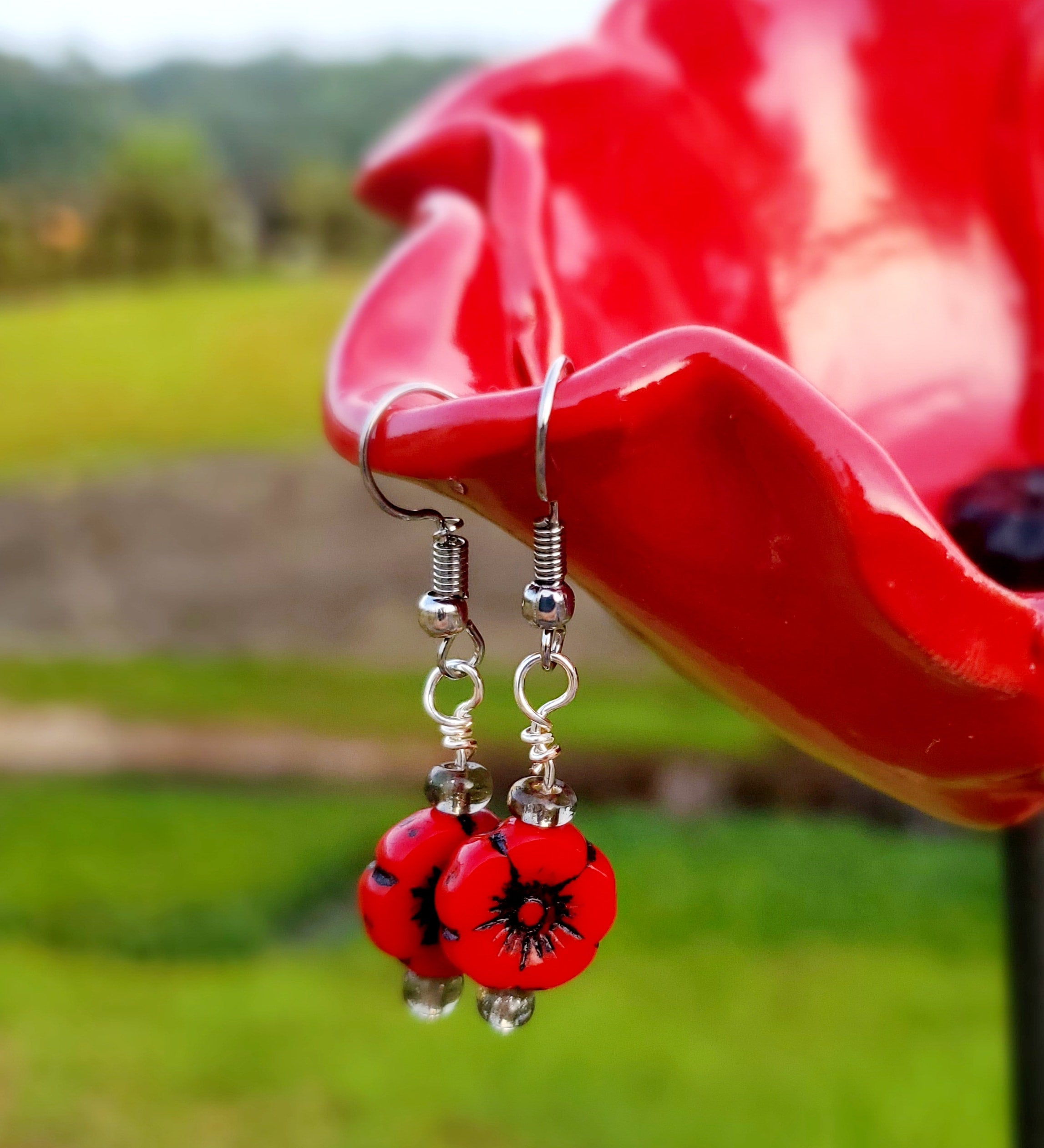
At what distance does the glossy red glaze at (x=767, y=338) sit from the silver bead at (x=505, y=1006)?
0.37 feet

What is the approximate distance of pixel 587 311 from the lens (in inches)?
21.2

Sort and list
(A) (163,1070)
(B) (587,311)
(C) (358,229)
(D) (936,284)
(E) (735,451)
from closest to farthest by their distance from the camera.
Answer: (E) (735,451) → (B) (587,311) → (D) (936,284) → (A) (163,1070) → (C) (358,229)

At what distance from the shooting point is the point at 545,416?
1.06ft

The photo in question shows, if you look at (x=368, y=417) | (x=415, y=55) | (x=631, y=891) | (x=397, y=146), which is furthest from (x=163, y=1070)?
(x=415, y=55)

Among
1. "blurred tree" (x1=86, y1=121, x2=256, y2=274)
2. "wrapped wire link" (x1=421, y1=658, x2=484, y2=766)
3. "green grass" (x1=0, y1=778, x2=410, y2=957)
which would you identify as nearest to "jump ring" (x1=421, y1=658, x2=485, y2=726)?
"wrapped wire link" (x1=421, y1=658, x2=484, y2=766)

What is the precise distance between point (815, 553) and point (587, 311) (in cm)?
23

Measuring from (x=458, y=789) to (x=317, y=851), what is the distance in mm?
1214

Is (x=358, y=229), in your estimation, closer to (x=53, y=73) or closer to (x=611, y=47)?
(x=53, y=73)

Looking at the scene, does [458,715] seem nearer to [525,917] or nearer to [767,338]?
[525,917]

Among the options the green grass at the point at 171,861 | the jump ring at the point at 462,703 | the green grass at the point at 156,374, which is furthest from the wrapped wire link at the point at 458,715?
the green grass at the point at 156,374

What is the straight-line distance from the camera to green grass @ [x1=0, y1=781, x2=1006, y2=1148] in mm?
1104

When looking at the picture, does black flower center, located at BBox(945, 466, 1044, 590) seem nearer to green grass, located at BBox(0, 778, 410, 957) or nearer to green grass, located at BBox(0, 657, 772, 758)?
green grass, located at BBox(0, 778, 410, 957)

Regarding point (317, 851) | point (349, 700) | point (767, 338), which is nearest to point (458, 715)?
point (767, 338)

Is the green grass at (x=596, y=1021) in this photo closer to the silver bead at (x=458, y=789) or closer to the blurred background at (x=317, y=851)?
the blurred background at (x=317, y=851)
